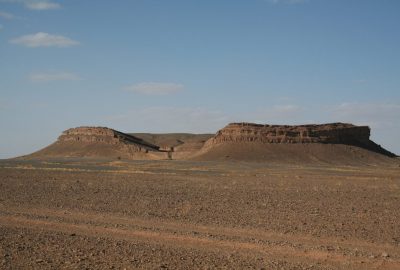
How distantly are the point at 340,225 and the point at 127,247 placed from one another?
7.29 metres

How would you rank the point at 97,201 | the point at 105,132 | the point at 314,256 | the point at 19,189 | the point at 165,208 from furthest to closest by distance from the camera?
the point at 105,132, the point at 19,189, the point at 97,201, the point at 165,208, the point at 314,256

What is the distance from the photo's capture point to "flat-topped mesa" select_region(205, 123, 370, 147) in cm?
10300

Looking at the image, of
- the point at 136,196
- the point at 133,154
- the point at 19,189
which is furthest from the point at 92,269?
the point at 133,154

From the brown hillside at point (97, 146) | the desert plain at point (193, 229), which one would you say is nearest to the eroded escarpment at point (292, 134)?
the brown hillside at point (97, 146)

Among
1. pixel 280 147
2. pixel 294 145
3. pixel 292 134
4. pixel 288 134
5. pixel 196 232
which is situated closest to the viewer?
pixel 196 232

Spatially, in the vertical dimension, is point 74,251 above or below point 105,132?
below

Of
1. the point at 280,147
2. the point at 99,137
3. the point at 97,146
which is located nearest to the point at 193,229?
the point at 280,147

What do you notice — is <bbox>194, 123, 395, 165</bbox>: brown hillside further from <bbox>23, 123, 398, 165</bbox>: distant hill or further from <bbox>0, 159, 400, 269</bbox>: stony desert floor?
<bbox>0, 159, 400, 269</bbox>: stony desert floor

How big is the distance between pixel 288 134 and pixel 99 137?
54.1 meters

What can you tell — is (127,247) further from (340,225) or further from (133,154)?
(133,154)

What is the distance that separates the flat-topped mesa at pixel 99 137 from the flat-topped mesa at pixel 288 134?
1066 inches

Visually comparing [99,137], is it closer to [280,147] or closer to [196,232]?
[280,147]

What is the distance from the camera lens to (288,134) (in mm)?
103562

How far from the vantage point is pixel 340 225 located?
52.9ft
